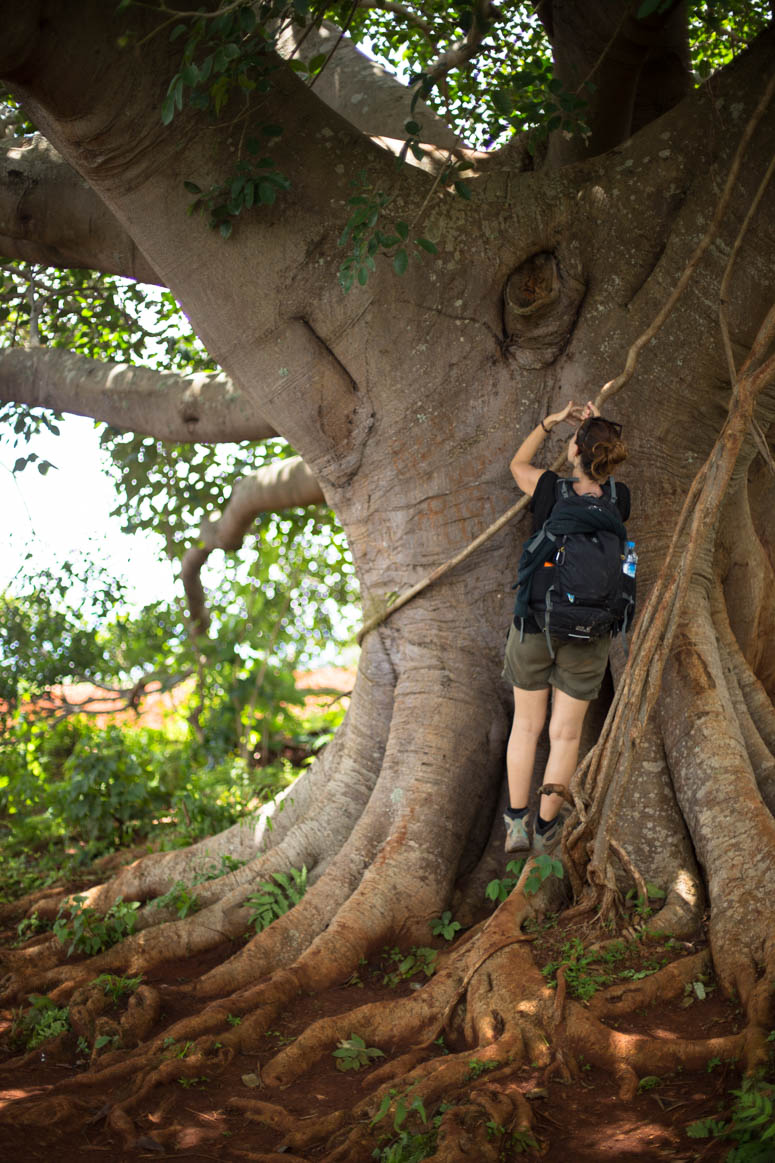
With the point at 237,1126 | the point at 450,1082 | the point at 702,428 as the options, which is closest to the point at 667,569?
the point at 702,428

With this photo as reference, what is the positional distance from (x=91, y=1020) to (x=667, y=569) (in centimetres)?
272

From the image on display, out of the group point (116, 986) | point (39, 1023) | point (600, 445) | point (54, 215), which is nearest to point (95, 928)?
point (116, 986)

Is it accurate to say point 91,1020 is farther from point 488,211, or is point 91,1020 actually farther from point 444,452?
point 488,211

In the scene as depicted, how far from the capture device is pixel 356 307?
14.6 feet

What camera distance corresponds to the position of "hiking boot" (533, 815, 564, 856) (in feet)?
13.3

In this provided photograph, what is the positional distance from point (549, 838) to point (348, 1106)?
1421mm

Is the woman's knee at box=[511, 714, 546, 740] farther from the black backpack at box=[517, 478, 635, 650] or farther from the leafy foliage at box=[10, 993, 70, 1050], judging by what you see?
the leafy foliage at box=[10, 993, 70, 1050]

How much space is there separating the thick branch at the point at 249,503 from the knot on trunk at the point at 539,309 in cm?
233

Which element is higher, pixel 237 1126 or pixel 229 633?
pixel 229 633

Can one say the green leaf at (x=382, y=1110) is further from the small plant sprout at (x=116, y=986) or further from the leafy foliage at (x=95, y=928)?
the leafy foliage at (x=95, y=928)

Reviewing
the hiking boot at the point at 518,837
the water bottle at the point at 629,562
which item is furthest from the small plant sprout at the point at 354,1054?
the water bottle at the point at 629,562

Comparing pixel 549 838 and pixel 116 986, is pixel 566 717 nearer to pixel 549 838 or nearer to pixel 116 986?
pixel 549 838

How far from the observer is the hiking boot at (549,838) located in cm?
404

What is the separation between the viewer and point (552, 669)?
3.99m
